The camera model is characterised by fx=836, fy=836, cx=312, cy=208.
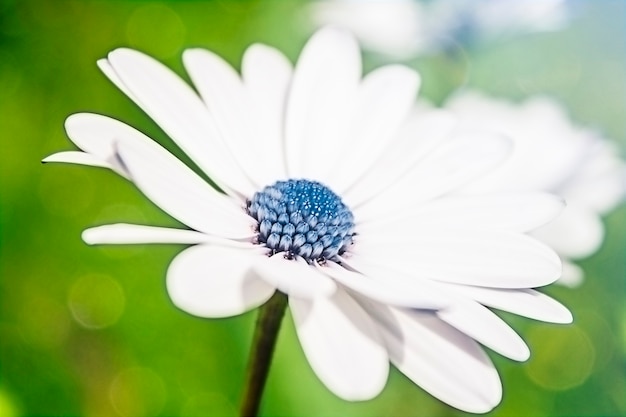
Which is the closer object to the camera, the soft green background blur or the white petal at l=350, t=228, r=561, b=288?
the white petal at l=350, t=228, r=561, b=288

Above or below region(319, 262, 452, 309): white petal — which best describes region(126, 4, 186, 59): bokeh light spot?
above

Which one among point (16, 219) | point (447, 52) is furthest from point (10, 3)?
point (447, 52)

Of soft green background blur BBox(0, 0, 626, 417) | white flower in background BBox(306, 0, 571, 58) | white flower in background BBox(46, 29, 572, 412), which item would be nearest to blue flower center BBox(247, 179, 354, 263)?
white flower in background BBox(46, 29, 572, 412)

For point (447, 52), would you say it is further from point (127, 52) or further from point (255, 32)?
point (127, 52)

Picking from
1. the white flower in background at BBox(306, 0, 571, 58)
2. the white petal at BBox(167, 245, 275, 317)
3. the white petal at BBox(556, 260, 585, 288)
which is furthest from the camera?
the white flower in background at BBox(306, 0, 571, 58)

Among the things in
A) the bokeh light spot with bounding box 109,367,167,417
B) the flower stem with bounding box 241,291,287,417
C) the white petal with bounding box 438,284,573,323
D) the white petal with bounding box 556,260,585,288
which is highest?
the white petal with bounding box 556,260,585,288

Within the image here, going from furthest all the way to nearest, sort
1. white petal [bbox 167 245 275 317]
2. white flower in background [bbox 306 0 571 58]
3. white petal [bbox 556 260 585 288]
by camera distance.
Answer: white flower in background [bbox 306 0 571 58] → white petal [bbox 556 260 585 288] → white petal [bbox 167 245 275 317]

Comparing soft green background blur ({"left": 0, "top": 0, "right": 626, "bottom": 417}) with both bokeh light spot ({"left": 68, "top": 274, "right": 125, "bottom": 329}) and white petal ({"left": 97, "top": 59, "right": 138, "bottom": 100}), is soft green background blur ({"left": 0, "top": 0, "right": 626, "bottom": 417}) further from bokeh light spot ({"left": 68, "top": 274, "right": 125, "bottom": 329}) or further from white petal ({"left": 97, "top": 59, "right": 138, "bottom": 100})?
white petal ({"left": 97, "top": 59, "right": 138, "bottom": 100})

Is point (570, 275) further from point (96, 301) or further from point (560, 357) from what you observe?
point (96, 301)
